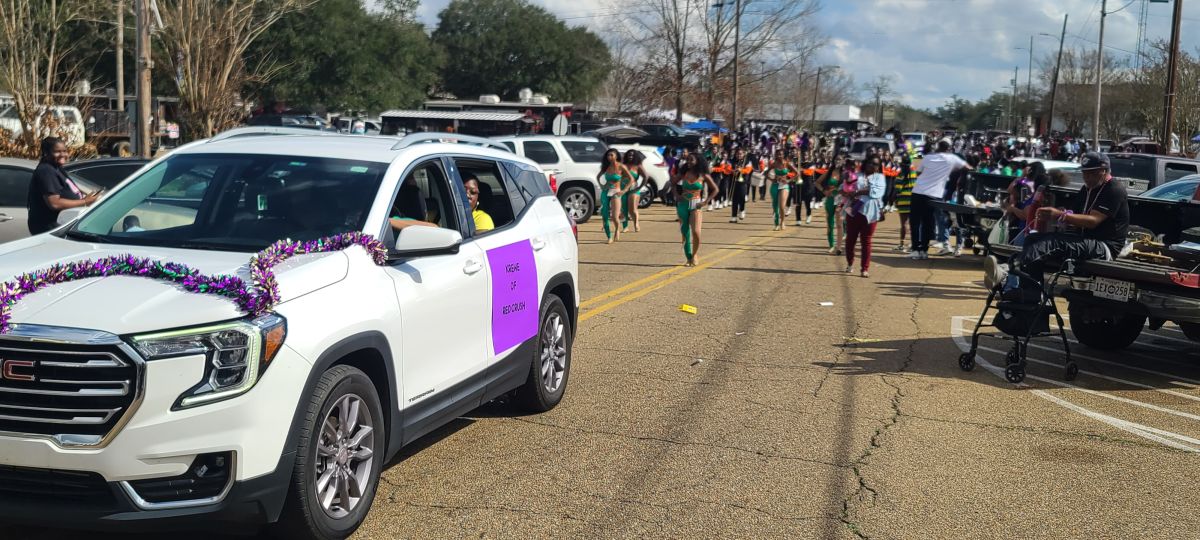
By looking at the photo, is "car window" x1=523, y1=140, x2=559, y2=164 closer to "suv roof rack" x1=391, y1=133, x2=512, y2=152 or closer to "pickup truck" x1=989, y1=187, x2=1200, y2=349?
"pickup truck" x1=989, y1=187, x2=1200, y2=349

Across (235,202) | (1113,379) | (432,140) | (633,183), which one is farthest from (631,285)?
(235,202)

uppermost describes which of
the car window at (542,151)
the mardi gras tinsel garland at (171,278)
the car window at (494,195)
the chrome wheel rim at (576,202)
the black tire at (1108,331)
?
the car window at (542,151)

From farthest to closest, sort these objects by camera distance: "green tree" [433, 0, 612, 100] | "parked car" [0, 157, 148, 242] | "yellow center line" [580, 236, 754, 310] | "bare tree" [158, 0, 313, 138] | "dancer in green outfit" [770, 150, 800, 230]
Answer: "green tree" [433, 0, 612, 100]
"dancer in green outfit" [770, 150, 800, 230]
"bare tree" [158, 0, 313, 138]
"yellow center line" [580, 236, 754, 310]
"parked car" [0, 157, 148, 242]

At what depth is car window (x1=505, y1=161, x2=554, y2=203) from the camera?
24.0ft

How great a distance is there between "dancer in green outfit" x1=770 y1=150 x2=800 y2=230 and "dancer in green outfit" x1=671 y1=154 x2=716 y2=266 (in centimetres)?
691

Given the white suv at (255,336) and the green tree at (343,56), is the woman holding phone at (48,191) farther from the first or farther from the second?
the green tree at (343,56)

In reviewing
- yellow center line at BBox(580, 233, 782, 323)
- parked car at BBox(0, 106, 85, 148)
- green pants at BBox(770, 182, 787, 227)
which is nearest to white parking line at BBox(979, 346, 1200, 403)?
yellow center line at BBox(580, 233, 782, 323)

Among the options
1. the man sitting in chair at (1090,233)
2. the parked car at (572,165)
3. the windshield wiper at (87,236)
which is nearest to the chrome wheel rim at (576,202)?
the parked car at (572,165)

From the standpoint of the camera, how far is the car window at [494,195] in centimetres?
701

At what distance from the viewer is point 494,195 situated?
23.4 feet

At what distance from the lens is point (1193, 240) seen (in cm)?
987

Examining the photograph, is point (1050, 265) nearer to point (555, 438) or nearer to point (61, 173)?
point (555, 438)

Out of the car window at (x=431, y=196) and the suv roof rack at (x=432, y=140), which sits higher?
the suv roof rack at (x=432, y=140)

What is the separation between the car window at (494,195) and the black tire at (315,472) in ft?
7.51
